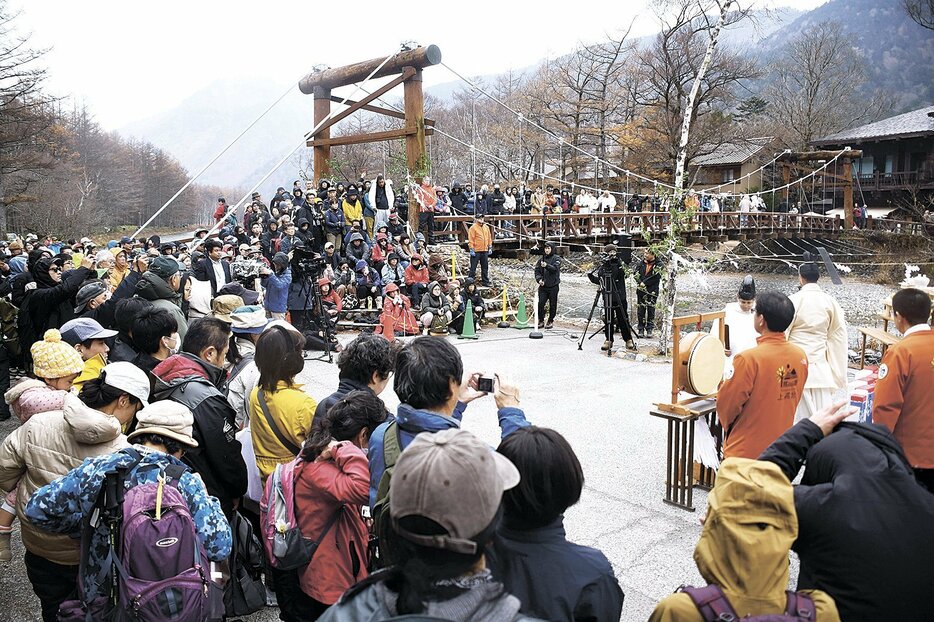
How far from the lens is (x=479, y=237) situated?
1384 centimetres

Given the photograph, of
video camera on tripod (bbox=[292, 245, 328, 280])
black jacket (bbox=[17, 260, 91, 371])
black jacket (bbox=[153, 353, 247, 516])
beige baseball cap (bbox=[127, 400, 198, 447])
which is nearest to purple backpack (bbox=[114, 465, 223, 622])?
beige baseball cap (bbox=[127, 400, 198, 447])

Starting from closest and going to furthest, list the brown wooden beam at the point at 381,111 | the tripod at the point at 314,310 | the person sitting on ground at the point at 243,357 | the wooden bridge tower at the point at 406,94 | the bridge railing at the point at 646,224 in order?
the person sitting on ground at the point at 243,357 < the tripod at the point at 314,310 < the wooden bridge tower at the point at 406,94 < the brown wooden beam at the point at 381,111 < the bridge railing at the point at 646,224

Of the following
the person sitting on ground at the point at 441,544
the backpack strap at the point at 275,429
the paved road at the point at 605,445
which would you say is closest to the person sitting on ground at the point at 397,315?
the paved road at the point at 605,445

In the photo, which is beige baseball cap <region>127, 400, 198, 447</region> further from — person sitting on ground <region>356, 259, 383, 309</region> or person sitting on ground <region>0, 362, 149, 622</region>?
person sitting on ground <region>356, 259, 383, 309</region>

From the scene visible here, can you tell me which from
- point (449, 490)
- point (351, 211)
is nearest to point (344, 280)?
point (351, 211)

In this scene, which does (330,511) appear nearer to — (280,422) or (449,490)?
(280,422)

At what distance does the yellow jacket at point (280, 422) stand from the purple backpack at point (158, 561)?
2.88ft

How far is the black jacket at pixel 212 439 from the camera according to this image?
106 inches

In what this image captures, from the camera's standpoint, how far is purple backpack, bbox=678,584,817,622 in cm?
153

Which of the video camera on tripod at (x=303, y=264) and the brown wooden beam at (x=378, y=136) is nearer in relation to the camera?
the video camera on tripod at (x=303, y=264)

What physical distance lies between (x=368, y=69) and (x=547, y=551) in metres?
14.7

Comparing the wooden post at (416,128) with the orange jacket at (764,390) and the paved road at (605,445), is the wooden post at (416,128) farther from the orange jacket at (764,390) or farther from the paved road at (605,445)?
the orange jacket at (764,390)

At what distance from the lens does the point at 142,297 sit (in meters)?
5.27

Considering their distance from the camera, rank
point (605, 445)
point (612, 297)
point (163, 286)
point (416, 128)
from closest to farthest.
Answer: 1. point (163, 286)
2. point (605, 445)
3. point (612, 297)
4. point (416, 128)
